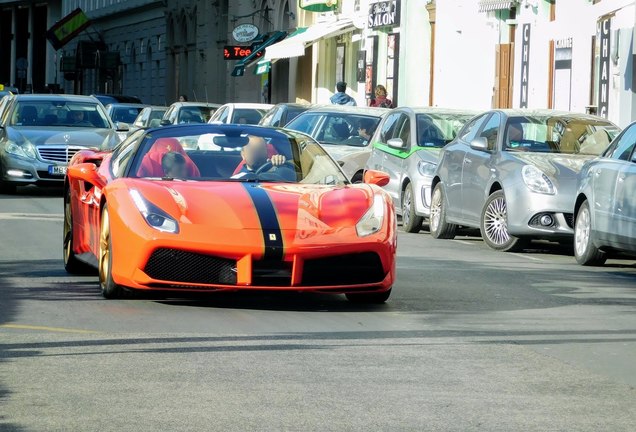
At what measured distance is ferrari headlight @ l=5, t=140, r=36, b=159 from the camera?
973 inches

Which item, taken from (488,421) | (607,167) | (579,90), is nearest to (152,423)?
(488,421)

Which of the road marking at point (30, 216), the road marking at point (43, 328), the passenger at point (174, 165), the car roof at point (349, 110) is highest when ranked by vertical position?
the car roof at point (349, 110)

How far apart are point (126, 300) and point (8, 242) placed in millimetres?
5037

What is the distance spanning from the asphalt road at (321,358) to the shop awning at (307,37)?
31.7 meters

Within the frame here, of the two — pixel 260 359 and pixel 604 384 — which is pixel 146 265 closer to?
pixel 260 359

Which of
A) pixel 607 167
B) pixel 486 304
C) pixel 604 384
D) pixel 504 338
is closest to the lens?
pixel 604 384

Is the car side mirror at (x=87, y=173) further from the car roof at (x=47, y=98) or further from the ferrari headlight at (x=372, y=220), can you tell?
the car roof at (x=47, y=98)

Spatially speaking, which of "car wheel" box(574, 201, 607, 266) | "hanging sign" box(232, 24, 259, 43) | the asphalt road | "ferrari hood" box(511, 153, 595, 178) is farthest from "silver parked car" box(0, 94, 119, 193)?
"hanging sign" box(232, 24, 259, 43)

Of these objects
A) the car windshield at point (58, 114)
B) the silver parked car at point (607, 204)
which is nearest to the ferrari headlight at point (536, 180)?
the silver parked car at point (607, 204)

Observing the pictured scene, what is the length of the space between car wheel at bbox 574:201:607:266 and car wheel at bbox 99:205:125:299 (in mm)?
5461

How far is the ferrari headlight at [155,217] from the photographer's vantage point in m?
10.4

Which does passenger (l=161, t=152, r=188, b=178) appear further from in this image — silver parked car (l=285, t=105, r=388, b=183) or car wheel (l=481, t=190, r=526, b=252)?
silver parked car (l=285, t=105, r=388, b=183)

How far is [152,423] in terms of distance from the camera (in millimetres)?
6590

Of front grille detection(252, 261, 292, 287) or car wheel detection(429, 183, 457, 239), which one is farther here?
car wheel detection(429, 183, 457, 239)
